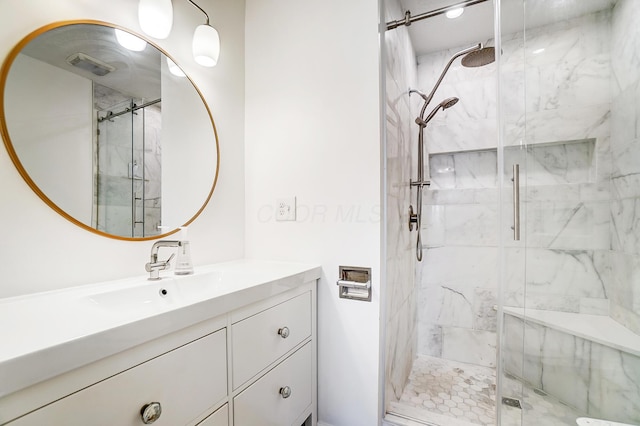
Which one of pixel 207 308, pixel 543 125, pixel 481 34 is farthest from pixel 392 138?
pixel 481 34

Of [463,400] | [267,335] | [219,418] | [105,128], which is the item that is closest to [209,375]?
[219,418]

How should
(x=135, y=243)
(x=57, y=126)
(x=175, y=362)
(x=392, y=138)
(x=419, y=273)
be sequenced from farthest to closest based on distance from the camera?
(x=419, y=273), (x=392, y=138), (x=135, y=243), (x=57, y=126), (x=175, y=362)

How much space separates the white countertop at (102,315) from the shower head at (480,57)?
175 centimetres

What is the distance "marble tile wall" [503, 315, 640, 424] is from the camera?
1150 mm

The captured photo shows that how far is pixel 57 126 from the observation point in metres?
0.91

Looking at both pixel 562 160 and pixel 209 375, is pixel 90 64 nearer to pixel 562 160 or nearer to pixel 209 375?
pixel 209 375

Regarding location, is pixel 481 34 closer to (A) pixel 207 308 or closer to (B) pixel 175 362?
(A) pixel 207 308

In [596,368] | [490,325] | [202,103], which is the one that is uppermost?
[202,103]

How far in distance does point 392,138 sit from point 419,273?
1351mm

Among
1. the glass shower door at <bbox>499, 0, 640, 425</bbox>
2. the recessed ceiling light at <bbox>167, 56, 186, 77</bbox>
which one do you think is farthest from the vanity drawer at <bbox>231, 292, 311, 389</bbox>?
the recessed ceiling light at <bbox>167, 56, 186, 77</bbox>

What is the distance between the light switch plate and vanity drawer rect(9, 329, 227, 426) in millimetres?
755

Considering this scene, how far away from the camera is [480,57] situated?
1.83 metres

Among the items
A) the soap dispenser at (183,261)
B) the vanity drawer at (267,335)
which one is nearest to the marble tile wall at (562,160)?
the vanity drawer at (267,335)

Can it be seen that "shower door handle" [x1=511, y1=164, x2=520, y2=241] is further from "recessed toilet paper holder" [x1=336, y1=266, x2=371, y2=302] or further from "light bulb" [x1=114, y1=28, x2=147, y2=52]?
"light bulb" [x1=114, y1=28, x2=147, y2=52]
